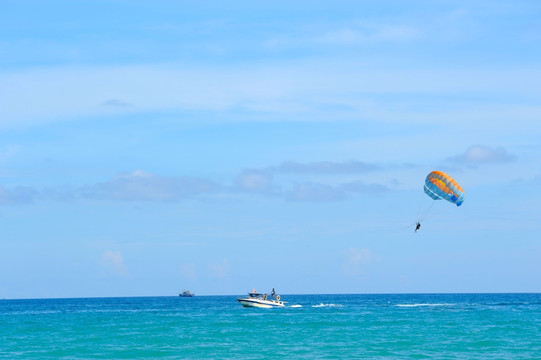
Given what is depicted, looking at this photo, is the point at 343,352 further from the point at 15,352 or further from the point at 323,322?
the point at 323,322

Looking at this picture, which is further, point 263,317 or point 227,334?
point 263,317

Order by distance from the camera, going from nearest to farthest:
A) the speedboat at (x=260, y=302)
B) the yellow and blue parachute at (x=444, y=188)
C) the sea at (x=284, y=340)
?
1. the sea at (x=284, y=340)
2. the yellow and blue parachute at (x=444, y=188)
3. the speedboat at (x=260, y=302)

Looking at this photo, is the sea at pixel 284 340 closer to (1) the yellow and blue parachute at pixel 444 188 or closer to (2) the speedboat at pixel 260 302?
(1) the yellow and blue parachute at pixel 444 188

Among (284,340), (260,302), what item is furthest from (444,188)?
(260,302)

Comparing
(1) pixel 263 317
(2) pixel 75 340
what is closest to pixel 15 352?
(2) pixel 75 340

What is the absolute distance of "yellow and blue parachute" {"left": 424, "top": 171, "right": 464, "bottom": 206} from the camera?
59406 millimetres

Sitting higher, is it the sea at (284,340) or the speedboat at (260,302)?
the speedboat at (260,302)

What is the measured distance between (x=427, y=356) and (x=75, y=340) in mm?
28748

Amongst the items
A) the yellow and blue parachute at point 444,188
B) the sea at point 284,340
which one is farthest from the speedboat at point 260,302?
the yellow and blue parachute at point 444,188

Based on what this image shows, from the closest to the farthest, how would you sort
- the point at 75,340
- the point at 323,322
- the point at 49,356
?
the point at 49,356 < the point at 75,340 < the point at 323,322

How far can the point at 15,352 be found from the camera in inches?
1999

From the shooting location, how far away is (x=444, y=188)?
5950 cm

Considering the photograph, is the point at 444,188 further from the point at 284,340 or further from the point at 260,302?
the point at 260,302

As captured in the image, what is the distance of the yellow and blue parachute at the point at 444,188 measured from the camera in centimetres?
5941
